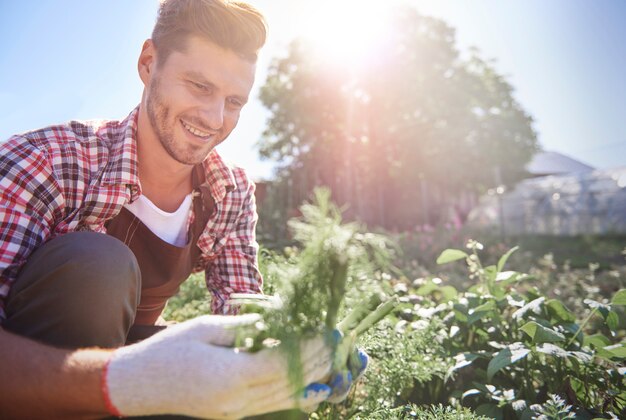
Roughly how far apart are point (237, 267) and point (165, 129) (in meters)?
0.65

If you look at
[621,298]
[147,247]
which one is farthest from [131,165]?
[621,298]

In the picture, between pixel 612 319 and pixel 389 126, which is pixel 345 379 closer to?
pixel 612 319

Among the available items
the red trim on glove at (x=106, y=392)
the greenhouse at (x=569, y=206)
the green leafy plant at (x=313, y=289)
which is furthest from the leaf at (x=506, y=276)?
the greenhouse at (x=569, y=206)

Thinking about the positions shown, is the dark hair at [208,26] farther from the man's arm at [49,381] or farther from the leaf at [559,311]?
the leaf at [559,311]

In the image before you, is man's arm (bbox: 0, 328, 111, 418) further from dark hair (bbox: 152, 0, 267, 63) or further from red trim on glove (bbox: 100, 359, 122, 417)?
dark hair (bbox: 152, 0, 267, 63)

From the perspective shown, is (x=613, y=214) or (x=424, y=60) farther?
(x=424, y=60)

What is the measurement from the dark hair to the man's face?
35 mm

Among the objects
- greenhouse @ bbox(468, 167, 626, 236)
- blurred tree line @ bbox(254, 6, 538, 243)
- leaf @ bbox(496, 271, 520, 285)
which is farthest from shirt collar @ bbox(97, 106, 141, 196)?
greenhouse @ bbox(468, 167, 626, 236)

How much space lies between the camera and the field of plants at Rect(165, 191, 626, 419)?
0.97 metres

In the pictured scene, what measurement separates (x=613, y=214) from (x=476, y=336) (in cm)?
1122

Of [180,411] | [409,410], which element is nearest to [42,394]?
[180,411]

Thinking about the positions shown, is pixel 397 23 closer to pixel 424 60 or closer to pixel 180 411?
pixel 424 60

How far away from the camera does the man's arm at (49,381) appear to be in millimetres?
922

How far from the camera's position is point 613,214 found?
1098 cm
